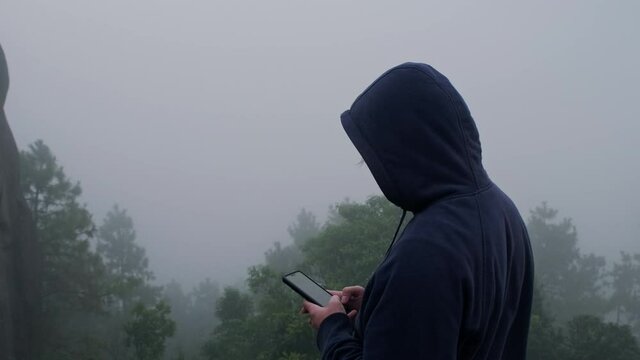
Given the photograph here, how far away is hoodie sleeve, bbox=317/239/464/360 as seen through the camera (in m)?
1.27

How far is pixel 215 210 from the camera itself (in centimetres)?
18150

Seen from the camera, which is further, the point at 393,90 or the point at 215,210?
the point at 215,210

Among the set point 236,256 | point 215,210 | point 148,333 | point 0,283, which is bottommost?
point 148,333

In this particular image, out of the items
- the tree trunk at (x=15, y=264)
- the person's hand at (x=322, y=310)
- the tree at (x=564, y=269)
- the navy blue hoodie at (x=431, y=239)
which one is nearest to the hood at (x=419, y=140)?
the navy blue hoodie at (x=431, y=239)

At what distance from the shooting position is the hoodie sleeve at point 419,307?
4.16 feet

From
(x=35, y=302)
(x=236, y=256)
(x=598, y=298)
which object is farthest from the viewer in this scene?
(x=236, y=256)

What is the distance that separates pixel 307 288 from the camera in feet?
7.25

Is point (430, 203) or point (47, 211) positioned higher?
point (47, 211)

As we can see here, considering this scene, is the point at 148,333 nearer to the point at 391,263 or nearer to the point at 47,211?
Answer: the point at 47,211

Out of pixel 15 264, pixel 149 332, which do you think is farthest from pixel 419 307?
pixel 15 264

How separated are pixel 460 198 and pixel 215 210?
185245 millimetres

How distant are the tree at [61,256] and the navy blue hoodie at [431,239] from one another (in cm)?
2423

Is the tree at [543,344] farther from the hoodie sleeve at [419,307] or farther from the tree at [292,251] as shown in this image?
the hoodie sleeve at [419,307]

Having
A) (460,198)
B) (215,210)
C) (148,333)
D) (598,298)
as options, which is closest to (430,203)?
(460,198)
